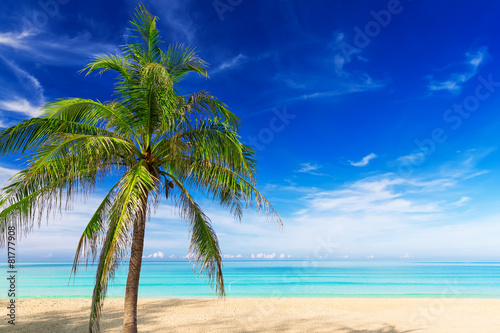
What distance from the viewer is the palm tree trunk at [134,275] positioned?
6.39 meters

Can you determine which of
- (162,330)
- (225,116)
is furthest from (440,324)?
(225,116)

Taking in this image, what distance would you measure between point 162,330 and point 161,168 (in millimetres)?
5685

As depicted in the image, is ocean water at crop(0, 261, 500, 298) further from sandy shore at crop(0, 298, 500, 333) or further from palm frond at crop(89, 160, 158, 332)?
palm frond at crop(89, 160, 158, 332)

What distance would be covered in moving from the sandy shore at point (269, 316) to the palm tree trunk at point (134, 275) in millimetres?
4181

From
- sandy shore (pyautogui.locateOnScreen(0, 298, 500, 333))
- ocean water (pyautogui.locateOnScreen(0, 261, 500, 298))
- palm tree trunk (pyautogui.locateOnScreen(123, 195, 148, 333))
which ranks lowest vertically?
ocean water (pyautogui.locateOnScreen(0, 261, 500, 298))

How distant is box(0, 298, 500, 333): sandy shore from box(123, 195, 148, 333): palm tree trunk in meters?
4.18

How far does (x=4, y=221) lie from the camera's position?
6125 millimetres

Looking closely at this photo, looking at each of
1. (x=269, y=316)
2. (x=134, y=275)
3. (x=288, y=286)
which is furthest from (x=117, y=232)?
(x=288, y=286)

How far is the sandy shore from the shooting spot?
10.5 m

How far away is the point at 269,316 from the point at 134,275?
7525 millimetres

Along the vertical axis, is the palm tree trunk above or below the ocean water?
above

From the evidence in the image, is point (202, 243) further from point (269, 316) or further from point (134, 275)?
point (269, 316)

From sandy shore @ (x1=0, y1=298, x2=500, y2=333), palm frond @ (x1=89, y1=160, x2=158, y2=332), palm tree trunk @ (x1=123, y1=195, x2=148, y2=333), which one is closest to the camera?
palm frond @ (x1=89, y1=160, x2=158, y2=332)

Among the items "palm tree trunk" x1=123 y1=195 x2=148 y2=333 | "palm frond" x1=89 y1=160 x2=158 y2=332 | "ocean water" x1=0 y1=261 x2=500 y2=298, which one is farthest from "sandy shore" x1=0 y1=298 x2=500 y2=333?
"palm frond" x1=89 y1=160 x2=158 y2=332
